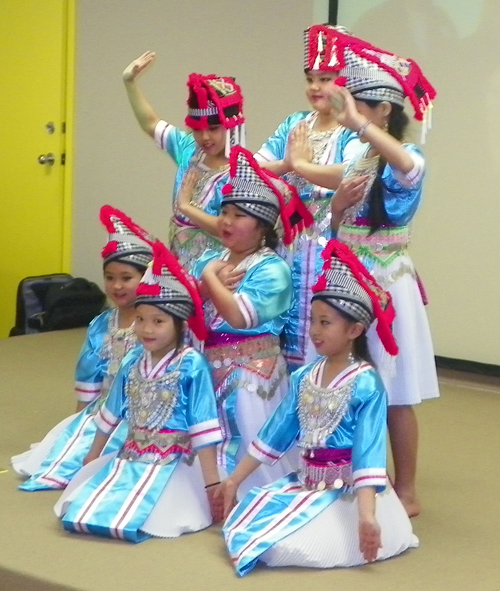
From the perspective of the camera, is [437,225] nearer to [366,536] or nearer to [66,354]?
[66,354]

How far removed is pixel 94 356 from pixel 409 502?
1.05 meters

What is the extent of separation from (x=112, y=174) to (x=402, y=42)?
78.8 inches

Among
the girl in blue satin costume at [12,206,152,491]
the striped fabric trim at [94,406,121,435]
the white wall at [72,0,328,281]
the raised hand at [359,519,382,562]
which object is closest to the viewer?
the raised hand at [359,519,382,562]

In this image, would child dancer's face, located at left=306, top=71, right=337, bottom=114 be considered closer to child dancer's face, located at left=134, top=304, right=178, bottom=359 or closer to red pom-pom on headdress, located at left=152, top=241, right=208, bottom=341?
red pom-pom on headdress, located at left=152, top=241, right=208, bottom=341

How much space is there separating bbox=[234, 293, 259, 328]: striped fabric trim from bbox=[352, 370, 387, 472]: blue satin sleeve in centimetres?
36

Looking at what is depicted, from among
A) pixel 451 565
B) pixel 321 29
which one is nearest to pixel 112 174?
pixel 321 29

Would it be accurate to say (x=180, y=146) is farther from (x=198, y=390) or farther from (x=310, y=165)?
(x=198, y=390)

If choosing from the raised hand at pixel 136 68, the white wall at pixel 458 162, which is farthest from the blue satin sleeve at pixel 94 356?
the white wall at pixel 458 162

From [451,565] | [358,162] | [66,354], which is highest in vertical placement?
[358,162]

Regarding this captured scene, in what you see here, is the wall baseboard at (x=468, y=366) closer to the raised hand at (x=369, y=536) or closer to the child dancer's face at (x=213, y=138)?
the child dancer's face at (x=213, y=138)

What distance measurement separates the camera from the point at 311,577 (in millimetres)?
2543

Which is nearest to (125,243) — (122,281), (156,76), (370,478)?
(122,281)

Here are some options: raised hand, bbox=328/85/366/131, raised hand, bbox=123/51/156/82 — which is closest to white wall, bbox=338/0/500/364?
raised hand, bbox=123/51/156/82

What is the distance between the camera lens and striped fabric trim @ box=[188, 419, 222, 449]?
280cm
